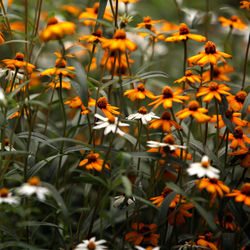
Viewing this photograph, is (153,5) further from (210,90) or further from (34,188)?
(34,188)

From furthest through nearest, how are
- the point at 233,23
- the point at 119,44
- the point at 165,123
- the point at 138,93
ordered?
the point at 233,23
the point at 138,93
the point at 165,123
the point at 119,44

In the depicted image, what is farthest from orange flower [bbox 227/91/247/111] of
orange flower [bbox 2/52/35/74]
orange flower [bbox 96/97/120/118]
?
orange flower [bbox 2/52/35/74]

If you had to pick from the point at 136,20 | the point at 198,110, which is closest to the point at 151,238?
the point at 198,110

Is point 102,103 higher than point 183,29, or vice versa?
point 183,29

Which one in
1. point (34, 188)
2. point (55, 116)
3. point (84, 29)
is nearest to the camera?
point (34, 188)

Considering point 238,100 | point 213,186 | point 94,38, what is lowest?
point 213,186

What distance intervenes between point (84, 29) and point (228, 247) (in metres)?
1.85

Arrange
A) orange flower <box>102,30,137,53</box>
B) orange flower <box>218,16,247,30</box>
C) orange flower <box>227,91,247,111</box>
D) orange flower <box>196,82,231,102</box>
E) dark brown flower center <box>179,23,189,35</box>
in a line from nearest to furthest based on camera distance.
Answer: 1. orange flower <box>102,30,137,53</box>
2. orange flower <box>196,82,231,102</box>
3. orange flower <box>227,91,247,111</box>
4. dark brown flower center <box>179,23,189,35</box>
5. orange flower <box>218,16,247,30</box>

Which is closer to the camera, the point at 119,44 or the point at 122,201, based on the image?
the point at 119,44

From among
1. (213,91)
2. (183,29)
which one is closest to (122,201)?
(213,91)

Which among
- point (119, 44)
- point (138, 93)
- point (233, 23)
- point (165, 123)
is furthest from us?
point (233, 23)

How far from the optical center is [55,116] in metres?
1.95

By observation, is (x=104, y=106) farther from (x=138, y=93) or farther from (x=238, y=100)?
(x=238, y=100)

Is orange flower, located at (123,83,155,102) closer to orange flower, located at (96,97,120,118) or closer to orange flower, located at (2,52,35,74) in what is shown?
orange flower, located at (96,97,120,118)
